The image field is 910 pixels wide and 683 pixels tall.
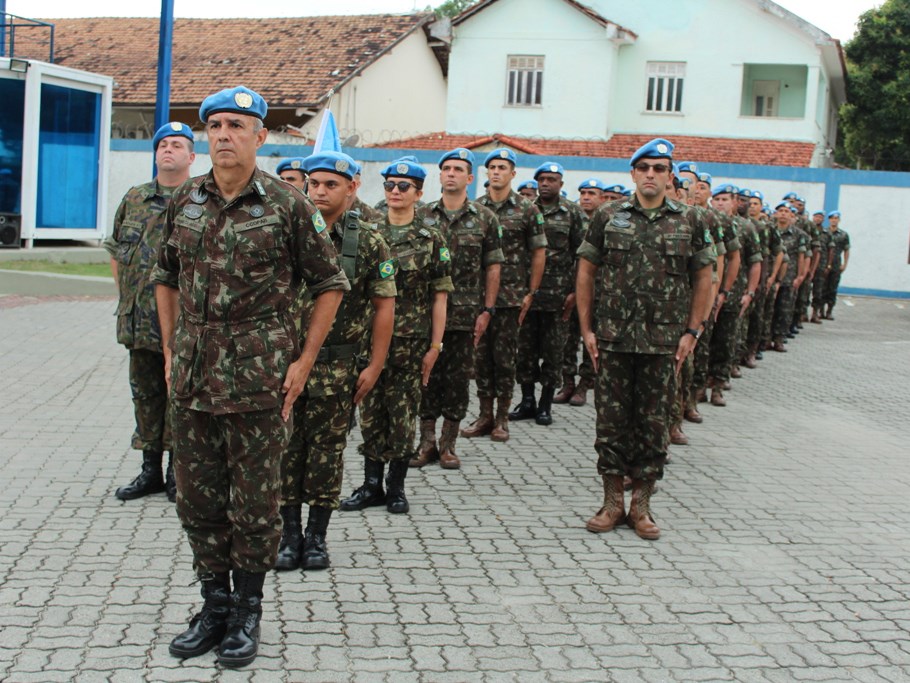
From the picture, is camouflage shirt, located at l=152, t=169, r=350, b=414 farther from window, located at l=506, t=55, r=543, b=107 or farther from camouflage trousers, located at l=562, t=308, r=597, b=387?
window, located at l=506, t=55, r=543, b=107

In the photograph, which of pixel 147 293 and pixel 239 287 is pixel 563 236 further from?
pixel 239 287

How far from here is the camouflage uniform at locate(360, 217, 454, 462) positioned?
6.10 m

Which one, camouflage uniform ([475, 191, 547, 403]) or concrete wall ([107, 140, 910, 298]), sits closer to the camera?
camouflage uniform ([475, 191, 547, 403])

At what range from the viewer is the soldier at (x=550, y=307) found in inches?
366

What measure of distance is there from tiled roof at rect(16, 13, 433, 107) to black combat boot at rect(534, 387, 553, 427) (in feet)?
71.2

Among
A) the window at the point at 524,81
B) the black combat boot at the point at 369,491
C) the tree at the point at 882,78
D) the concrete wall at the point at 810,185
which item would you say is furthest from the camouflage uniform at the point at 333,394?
the tree at the point at 882,78

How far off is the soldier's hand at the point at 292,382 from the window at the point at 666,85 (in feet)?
100

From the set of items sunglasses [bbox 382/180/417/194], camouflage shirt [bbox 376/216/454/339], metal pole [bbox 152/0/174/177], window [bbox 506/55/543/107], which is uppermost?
window [bbox 506/55/543/107]

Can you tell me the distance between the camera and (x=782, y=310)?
53.2ft

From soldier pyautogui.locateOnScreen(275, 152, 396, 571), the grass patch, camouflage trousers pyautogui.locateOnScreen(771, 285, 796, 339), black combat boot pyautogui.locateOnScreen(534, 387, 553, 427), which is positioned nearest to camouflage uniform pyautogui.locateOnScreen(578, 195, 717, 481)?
soldier pyautogui.locateOnScreen(275, 152, 396, 571)

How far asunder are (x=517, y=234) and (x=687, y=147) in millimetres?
24309

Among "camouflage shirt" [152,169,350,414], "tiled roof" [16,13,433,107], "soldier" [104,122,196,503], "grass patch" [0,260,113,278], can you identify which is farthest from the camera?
"tiled roof" [16,13,433,107]

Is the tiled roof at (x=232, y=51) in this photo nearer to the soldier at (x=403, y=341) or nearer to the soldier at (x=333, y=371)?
the soldier at (x=403, y=341)

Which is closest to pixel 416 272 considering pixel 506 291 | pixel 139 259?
pixel 139 259
